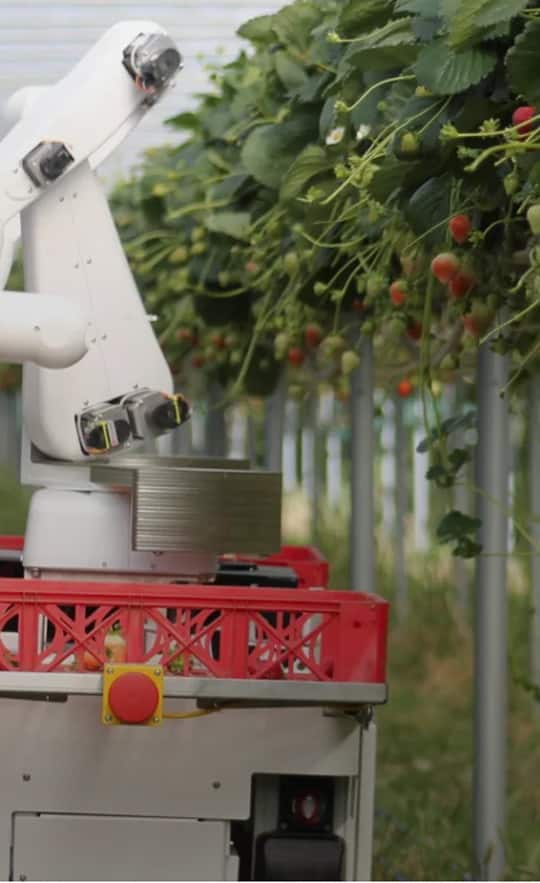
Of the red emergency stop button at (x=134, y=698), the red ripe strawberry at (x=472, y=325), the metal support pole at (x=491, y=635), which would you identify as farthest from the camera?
the metal support pole at (x=491, y=635)

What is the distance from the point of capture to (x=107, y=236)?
3500 mm

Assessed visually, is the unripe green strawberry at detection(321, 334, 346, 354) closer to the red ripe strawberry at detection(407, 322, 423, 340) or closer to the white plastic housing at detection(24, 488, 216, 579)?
the red ripe strawberry at detection(407, 322, 423, 340)

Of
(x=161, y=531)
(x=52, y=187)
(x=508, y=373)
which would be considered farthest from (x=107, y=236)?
(x=508, y=373)

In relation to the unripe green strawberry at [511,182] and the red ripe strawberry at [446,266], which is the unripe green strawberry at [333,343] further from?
the unripe green strawberry at [511,182]

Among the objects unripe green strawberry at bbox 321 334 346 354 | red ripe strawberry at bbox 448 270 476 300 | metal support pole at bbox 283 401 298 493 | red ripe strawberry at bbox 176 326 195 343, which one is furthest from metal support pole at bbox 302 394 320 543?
red ripe strawberry at bbox 448 270 476 300

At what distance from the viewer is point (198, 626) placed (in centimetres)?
273

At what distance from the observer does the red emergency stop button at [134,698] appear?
2617mm

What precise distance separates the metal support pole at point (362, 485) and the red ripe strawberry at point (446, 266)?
66.9 inches

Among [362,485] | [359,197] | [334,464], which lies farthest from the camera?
[334,464]

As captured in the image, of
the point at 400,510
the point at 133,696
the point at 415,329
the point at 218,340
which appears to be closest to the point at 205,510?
the point at 133,696

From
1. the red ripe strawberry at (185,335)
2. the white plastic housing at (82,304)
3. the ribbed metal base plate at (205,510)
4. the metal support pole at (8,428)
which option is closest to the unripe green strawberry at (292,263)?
the white plastic housing at (82,304)

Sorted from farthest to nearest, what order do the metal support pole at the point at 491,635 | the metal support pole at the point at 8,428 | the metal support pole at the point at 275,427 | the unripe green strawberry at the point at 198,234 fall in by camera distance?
the metal support pole at the point at 8,428
the metal support pole at the point at 275,427
the unripe green strawberry at the point at 198,234
the metal support pole at the point at 491,635

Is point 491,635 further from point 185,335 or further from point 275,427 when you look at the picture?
point 275,427

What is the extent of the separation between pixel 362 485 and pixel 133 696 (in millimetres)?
2020
